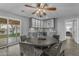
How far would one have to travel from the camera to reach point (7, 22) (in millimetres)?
1969

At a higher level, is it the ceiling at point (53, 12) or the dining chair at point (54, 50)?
the ceiling at point (53, 12)

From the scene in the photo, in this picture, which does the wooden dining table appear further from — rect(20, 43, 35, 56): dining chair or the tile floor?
the tile floor

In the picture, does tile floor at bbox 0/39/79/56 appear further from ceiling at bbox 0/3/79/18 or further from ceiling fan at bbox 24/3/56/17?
ceiling fan at bbox 24/3/56/17

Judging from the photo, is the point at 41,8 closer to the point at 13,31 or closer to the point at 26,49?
the point at 13,31

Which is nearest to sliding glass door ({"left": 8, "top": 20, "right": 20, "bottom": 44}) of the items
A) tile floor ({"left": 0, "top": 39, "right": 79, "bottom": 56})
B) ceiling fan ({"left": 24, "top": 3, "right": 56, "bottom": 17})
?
tile floor ({"left": 0, "top": 39, "right": 79, "bottom": 56})

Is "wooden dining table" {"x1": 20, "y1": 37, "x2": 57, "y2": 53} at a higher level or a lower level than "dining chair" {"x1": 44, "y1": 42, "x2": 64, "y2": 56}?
higher

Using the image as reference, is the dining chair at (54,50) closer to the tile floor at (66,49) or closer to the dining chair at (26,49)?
the tile floor at (66,49)

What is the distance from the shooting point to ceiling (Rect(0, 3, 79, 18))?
1.93 m

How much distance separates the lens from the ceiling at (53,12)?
1932 mm

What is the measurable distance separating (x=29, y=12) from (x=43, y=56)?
874mm

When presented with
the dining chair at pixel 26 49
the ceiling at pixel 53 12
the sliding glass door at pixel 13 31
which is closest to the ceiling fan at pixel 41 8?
the ceiling at pixel 53 12

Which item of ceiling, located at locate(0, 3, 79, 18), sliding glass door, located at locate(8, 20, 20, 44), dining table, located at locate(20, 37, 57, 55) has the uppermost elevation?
ceiling, located at locate(0, 3, 79, 18)

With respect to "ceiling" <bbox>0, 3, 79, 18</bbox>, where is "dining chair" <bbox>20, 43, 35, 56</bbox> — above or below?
below

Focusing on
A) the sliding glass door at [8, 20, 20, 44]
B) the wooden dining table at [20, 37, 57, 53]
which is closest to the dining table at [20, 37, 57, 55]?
the wooden dining table at [20, 37, 57, 53]
